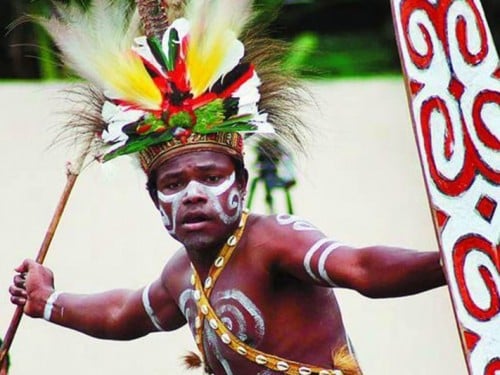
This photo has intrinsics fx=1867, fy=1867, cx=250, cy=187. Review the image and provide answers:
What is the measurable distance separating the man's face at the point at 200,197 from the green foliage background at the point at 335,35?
4.69 metres

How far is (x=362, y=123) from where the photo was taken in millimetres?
8938

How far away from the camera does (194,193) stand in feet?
15.1

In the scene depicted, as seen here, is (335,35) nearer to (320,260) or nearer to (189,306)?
(189,306)

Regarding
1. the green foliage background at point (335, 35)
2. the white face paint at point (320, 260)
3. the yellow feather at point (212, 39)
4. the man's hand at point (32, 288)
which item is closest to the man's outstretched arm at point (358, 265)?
the white face paint at point (320, 260)

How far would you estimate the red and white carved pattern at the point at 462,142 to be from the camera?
13.4ft

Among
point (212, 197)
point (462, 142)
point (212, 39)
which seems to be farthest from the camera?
point (212, 39)

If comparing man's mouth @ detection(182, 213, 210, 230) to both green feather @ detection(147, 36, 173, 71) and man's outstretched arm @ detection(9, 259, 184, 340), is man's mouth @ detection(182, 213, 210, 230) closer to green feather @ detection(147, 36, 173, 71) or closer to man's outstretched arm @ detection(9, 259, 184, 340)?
green feather @ detection(147, 36, 173, 71)

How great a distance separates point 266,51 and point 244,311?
70 centimetres

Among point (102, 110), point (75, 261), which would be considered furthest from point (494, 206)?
point (75, 261)

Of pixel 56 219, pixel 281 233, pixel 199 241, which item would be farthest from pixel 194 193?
pixel 56 219

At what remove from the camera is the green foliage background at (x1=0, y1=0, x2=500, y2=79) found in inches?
379

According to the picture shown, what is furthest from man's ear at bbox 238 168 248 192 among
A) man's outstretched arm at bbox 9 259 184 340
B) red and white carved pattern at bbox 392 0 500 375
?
red and white carved pattern at bbox 392 0 500 375

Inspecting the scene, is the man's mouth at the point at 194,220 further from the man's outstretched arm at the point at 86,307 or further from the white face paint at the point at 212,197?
the man's outstretched arm at the point at 86,307

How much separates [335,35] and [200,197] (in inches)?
217
